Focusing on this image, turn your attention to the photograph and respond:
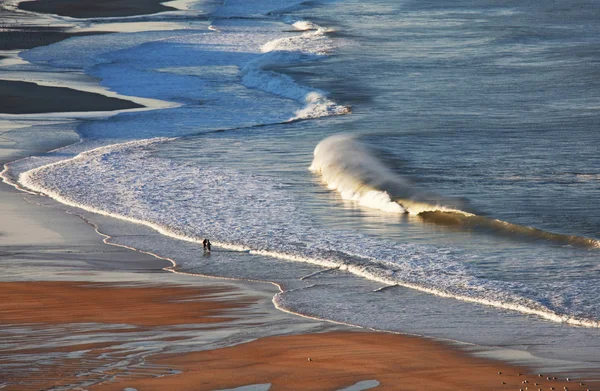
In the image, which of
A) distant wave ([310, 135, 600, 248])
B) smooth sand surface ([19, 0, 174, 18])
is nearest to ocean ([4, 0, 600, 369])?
distant wave ([310, 135, 600, 248])

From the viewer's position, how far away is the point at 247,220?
40.4ft

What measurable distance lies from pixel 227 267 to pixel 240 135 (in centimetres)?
828

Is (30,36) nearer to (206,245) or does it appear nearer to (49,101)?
(49,101)

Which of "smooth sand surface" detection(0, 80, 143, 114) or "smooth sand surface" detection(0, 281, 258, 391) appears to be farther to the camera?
"smooth sand surface" detection(0, 80, 143, 114)

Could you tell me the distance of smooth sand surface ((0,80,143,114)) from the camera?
21.6 m

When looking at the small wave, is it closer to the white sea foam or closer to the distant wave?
the distant wave

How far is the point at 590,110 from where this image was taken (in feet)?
67.5

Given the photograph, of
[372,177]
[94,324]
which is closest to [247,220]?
[372,177]

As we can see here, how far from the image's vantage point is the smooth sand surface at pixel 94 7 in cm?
4628

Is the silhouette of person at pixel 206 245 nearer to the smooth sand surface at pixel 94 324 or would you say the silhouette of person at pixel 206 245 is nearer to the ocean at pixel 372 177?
the ocean at pixel 372 177

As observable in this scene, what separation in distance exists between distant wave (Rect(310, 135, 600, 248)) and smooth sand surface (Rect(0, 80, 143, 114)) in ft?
22.2

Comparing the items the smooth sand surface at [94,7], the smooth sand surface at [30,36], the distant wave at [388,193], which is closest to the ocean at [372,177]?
the distant wave at [388,193]

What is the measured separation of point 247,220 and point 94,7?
127 ft

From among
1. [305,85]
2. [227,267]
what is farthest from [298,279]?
[305,85]
